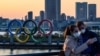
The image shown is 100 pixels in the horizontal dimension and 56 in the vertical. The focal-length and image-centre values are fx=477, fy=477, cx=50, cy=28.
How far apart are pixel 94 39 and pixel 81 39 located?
0.80ft

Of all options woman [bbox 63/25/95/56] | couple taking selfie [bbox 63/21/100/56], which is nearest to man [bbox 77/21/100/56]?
couple taking selfie [bbox 63/21/100/56]

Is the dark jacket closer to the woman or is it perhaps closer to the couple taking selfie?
the couple taking selfie

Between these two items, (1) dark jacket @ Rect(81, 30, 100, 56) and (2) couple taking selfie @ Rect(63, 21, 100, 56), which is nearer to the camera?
(2) couple taking selfie @ Rect(63, 21, 100, 56)

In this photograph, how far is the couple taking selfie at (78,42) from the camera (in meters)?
8.65

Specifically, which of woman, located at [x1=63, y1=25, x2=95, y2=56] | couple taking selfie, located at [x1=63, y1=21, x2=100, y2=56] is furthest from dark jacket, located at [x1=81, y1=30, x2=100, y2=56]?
woman, located at [x1=63, y1=25, x2=95, y2=56]

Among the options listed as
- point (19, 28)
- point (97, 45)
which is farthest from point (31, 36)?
point (97, 45)

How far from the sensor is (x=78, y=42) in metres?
8.80

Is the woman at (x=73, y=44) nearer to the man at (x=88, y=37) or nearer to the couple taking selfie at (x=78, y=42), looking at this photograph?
the couple taking selfie at (x=78, y=42)

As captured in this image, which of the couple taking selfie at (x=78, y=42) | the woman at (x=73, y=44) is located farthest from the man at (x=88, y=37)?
the woman at (x=73, y=44)

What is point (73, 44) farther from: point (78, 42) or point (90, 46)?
point (90, 46)

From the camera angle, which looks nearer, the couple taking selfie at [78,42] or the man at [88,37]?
the couple taking selfie at [78,42]

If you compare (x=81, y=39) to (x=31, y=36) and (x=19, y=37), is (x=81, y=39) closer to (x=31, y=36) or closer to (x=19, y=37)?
(x=31, y=36)

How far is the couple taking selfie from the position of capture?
865 cm

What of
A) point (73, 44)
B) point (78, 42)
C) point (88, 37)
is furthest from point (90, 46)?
point (73, 44)
